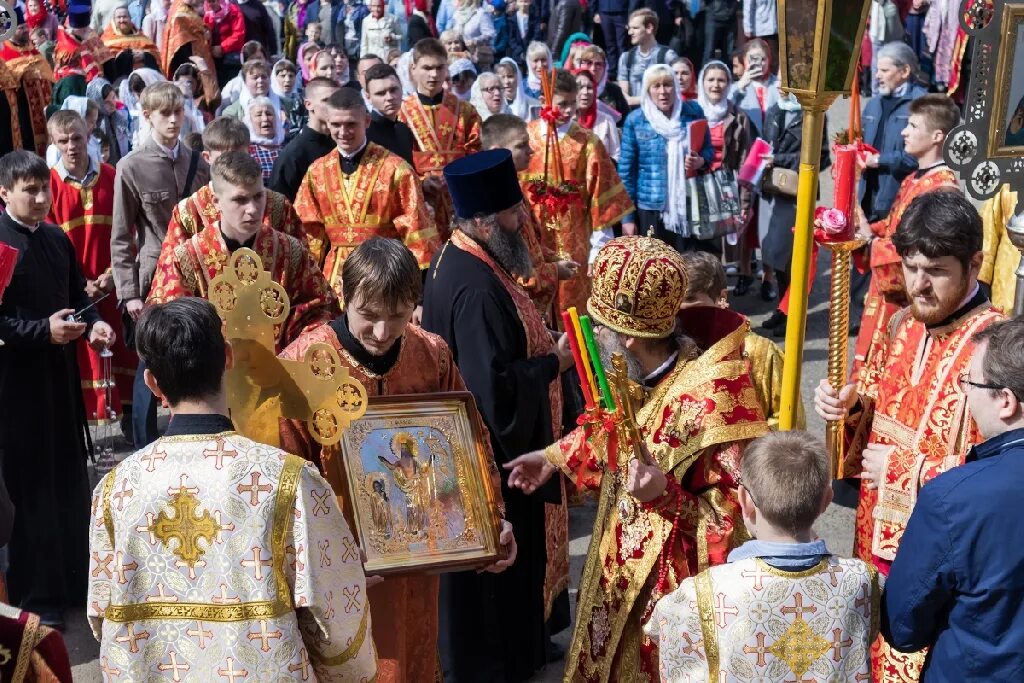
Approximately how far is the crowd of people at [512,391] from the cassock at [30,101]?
0.09 feet

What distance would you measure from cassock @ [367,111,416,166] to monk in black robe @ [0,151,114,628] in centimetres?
315

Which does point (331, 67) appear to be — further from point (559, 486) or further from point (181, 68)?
point (559, 486)

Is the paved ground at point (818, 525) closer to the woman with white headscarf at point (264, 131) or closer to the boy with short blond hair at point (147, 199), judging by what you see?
the boy with short blond hair at point (147, 199)

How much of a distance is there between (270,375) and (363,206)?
401cm

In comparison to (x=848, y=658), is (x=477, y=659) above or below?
below

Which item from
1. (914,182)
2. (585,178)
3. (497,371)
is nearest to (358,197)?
(585,178)

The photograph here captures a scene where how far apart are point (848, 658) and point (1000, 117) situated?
6.40ft

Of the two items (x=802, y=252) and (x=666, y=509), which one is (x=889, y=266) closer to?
(x=802, y=252)

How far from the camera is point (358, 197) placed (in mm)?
7504

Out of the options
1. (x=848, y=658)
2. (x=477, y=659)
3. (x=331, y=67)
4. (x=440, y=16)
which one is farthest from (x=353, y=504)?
(x=440, y=16)

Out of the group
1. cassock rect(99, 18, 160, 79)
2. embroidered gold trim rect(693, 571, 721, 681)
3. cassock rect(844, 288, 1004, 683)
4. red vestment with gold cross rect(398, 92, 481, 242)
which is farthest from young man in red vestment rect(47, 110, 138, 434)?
cassock rect(99, 18, 160, 79)

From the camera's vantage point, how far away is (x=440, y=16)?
688 inches

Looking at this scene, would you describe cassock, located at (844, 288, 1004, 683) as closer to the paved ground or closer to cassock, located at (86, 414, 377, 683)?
cassock, located at (86, 414, 377, 683)

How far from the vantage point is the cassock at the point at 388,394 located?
4.12m
